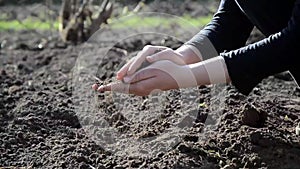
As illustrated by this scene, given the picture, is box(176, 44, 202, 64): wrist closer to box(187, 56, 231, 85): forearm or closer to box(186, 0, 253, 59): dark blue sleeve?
box(186, 0, 253, 59): dark blue sleeve

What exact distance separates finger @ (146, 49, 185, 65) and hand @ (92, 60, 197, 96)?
0.03m

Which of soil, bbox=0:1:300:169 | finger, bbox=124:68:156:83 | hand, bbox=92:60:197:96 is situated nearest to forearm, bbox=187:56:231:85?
hand, bbox=92:60:197:96

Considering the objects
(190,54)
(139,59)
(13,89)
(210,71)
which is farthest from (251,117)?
(13,89)

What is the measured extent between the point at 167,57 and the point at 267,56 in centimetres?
36

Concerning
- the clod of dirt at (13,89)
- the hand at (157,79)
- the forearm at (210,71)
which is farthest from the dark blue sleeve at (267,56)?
the clod of dirt at (13,89)

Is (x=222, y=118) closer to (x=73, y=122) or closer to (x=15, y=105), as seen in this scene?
(x=73, y=122)

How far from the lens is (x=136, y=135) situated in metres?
2.62

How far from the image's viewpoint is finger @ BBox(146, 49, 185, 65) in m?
2.22

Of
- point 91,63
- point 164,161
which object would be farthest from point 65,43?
point 164,161

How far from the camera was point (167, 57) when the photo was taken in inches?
88.9

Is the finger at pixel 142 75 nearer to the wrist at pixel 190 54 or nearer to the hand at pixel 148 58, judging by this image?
the hand at pixel 148 58

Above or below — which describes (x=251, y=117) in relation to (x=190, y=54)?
below

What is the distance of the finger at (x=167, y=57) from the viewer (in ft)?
7.28

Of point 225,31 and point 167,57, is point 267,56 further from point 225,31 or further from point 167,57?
point 225,31
